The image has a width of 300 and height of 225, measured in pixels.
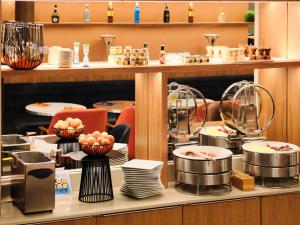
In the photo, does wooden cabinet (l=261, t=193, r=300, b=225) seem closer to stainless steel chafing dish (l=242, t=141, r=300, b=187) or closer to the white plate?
stainless steel chafing dish (l=242, t=141, r=300, b=187)

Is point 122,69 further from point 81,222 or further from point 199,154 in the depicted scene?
point 81,222

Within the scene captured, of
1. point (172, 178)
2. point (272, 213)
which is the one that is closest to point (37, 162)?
point (172, 178)

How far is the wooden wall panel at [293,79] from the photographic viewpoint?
152 inches

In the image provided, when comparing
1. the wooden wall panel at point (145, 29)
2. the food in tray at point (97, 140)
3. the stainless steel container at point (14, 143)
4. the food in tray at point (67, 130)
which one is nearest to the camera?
the food in tray at point (97, 140)

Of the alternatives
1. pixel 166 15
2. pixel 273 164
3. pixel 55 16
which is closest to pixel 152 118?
pixel 273 164

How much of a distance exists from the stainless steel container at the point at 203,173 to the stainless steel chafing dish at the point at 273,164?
0.62 feet

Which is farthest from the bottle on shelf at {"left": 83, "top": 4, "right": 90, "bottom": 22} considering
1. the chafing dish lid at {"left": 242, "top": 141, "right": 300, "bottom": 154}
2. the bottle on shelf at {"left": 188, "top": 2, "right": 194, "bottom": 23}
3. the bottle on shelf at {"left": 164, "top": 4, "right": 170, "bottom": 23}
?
the chafing dish lid at {"left": 242, "top": 141, "right": 300, "bottom": 154}

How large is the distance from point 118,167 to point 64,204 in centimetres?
50

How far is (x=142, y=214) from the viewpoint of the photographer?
128 inches

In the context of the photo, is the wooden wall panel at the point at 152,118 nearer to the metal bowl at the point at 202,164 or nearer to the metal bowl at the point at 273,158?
the metal bowl at the point at 202,164

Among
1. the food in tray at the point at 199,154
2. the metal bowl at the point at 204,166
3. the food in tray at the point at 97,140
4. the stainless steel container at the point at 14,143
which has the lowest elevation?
the metal bowl at the point at 204,166

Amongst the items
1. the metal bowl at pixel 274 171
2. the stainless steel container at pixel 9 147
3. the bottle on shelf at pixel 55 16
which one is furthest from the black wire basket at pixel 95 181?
the bottle on shelf at pixel 55 16

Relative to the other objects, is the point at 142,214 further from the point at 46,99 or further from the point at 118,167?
the point at 46,99

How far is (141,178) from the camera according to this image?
3320 mm
